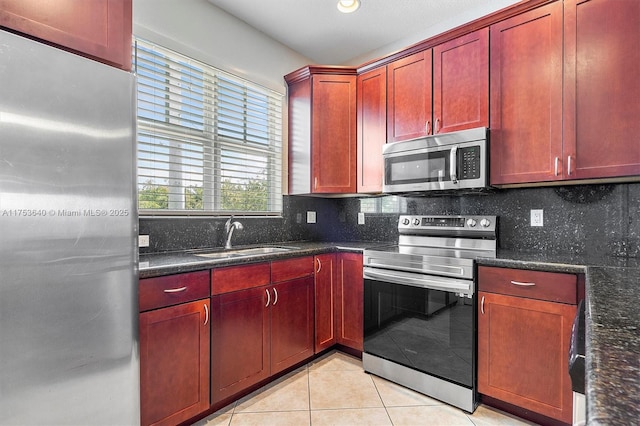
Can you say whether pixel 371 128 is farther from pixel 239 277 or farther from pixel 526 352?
pixel 526 352

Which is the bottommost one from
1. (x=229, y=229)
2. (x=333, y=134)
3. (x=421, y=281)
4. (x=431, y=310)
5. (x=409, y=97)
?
(x=431, y=310)

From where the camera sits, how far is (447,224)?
8.35 feet

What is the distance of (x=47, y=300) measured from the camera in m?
1.09

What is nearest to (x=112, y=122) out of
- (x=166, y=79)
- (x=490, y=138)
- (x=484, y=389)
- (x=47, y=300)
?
(x=47, y=300)

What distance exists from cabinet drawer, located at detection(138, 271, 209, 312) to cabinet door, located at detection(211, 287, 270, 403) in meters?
0.12

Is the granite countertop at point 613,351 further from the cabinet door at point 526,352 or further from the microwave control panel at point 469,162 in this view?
the microwave control panel at point 469,162

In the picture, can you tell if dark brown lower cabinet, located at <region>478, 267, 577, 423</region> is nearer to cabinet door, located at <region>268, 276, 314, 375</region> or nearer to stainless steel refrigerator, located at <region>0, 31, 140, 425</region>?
cabinet door, located at <region>268, 276, 314, 375</region>

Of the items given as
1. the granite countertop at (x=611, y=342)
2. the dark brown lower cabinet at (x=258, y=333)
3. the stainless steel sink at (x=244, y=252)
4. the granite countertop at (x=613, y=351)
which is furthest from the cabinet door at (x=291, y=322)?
the granite countertop at (x=613, y=351)

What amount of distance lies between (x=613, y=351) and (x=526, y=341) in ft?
4.85

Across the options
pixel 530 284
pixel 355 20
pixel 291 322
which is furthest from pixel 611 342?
pixel 355 20

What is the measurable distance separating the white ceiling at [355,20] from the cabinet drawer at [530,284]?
199cm

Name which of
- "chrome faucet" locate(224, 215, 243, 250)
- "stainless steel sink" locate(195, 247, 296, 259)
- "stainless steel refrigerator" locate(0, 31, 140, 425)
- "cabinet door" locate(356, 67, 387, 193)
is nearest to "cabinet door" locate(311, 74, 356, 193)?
"cabinet door" locate(356, 67, 387, 193)

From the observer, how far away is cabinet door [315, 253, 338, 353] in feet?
8.16

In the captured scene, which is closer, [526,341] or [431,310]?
[526,341]
